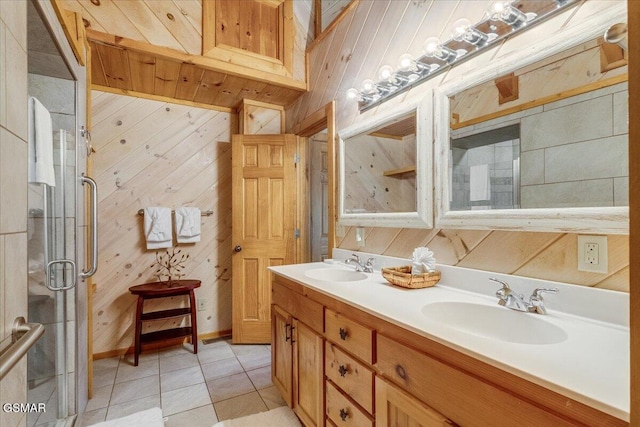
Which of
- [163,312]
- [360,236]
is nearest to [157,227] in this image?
[163,312]

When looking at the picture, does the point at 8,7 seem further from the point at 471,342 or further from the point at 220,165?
the point at 220,165

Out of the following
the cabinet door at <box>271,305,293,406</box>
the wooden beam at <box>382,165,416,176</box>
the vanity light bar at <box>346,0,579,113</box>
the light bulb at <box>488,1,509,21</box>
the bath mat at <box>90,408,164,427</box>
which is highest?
the light bulb at <box>488,1,509,21</box>

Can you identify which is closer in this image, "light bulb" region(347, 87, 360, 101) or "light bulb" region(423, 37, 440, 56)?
"light bulb" region(423, 37, 440, 56)

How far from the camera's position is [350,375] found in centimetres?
122

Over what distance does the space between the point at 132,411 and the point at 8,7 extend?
2079 millimetres

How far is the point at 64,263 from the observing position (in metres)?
1.66

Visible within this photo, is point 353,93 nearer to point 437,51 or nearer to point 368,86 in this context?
point 368,86

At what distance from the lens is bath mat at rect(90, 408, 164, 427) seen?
68.0 inches

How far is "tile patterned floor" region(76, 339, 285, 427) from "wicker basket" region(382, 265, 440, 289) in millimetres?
1184

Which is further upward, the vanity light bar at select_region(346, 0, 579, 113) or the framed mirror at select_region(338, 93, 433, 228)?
the vanity light bar at select_region(346, 0, 579, 113)

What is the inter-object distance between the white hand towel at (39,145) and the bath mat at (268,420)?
1568 mm

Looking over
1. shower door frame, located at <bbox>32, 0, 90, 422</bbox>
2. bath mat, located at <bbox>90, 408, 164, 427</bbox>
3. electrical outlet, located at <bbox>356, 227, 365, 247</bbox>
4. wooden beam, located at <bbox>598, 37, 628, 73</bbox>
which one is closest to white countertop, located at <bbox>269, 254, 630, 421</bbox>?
electrical outlet, located at <bbox>356, 227, 365, 247</bbox>

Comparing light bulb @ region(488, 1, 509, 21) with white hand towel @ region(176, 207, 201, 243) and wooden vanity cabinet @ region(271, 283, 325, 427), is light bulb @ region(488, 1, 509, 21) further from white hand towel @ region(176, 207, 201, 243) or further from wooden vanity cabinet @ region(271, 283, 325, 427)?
white hand towel @ region(176, 207, 201, 243)

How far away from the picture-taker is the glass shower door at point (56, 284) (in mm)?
1479
